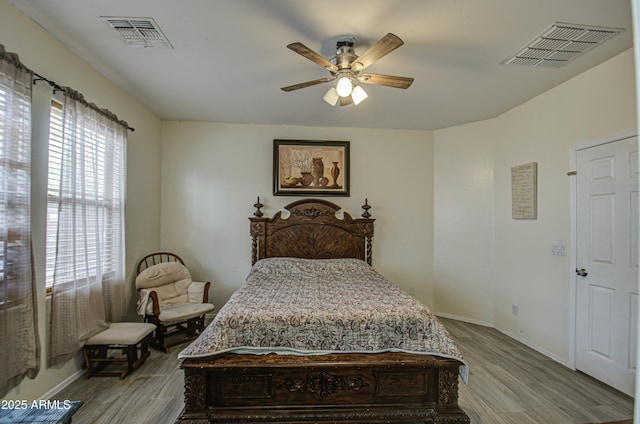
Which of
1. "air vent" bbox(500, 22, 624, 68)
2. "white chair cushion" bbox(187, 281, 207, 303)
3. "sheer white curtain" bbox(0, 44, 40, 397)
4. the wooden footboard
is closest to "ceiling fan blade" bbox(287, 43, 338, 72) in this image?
"air vent" bbox(500, 22, 624, 68)

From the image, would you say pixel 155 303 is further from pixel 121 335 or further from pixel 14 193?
pixel 14 193

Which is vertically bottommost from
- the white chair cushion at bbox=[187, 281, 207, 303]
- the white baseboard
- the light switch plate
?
the white baseboard

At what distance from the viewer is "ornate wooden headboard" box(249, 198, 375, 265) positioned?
3.99 metres

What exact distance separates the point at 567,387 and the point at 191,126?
5044 mm

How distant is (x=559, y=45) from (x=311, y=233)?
313 cm

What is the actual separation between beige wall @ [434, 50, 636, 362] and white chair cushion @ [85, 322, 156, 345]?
376 cm

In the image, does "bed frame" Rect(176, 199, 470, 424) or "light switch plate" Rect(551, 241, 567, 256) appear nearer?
"bed frame" Rect(176, 199, 470, 424)

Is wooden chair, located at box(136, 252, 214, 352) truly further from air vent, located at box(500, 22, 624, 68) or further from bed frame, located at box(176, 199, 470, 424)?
air vent, located at box(500, 22, 624, 68)

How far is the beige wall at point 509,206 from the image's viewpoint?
261 cm

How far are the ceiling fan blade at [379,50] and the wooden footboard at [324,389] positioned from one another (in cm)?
205

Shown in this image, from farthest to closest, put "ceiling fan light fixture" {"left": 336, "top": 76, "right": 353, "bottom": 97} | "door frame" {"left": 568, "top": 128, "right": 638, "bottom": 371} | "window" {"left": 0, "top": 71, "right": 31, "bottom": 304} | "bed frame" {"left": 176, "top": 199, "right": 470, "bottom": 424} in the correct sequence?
1. "door frame" {"left": 568, "top": 128, "right": 638, "bottom": 371}
2. "ceiling fan light fixture" {"left": 336, "top": 76, "right": 353, "bottom": 97}
3. "bed frame" {"left": 176, "top": 199, "right": 470, "bottom": 424}
4. "window" {"left": 0, "top": 71, "right": 31, "bottom": 304}

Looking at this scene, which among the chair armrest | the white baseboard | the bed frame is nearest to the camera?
the bed frame

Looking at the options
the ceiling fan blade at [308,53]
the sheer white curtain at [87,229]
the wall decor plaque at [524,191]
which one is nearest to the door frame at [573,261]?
the wall decor plaque at [524,191]

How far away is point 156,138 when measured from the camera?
3.92m
